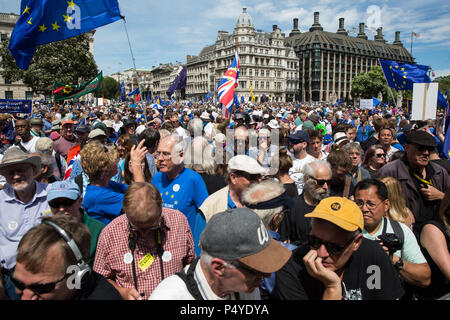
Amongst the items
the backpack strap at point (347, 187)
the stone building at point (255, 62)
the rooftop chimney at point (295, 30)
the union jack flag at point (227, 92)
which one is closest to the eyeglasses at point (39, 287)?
the backpack strap at point (347, 187)

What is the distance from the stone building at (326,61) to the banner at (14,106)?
96.1m

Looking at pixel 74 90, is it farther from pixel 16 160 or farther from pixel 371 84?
pixel 371 84

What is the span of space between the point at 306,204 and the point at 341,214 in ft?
3.84

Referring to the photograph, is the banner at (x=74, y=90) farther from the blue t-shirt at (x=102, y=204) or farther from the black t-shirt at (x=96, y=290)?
the black t-shirt at (x=96, y=290)

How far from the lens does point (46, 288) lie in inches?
64.4

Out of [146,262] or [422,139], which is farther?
[422,139]

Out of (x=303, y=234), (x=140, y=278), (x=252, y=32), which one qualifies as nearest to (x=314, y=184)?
(x=303, y=234)

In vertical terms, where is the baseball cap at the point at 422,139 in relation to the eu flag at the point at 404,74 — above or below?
below

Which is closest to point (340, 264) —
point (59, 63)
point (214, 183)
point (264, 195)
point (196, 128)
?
point (264, 195)

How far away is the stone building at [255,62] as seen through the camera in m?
89.2

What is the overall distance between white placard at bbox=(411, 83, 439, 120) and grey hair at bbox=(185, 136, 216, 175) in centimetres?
541

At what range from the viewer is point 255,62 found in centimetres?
9256

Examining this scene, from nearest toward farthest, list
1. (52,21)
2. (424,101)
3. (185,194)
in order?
1. (185,194)
2. (52,21)
3. (424,101)

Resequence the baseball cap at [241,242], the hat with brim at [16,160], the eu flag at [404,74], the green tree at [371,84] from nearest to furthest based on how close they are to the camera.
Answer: the baseball cap at [241,242] → the hat with brim at [16,160] → the eu flag at [404,74] → the green tree at [371,84]
